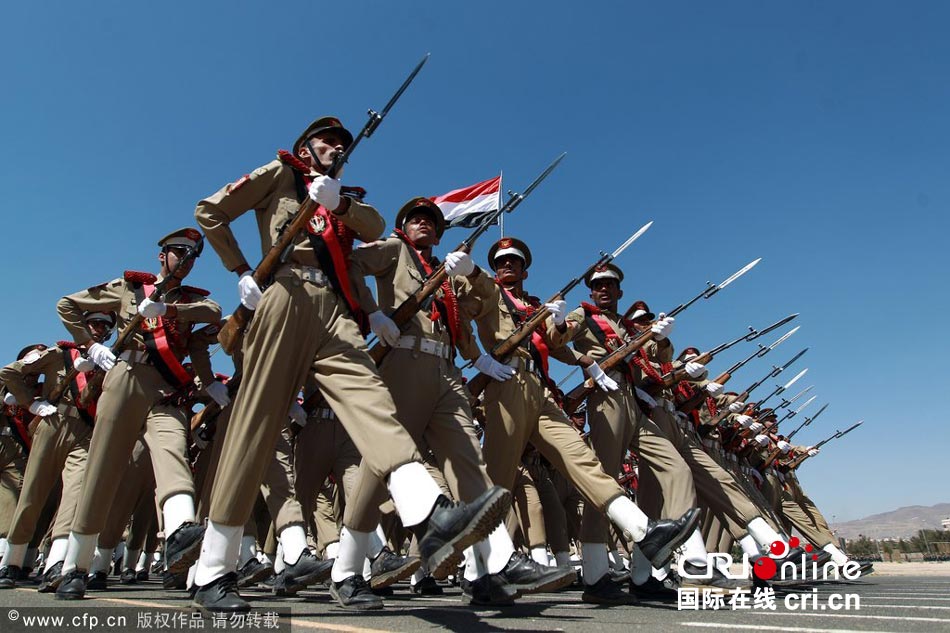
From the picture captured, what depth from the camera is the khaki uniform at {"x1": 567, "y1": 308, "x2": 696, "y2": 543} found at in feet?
19.3

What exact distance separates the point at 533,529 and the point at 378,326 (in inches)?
170

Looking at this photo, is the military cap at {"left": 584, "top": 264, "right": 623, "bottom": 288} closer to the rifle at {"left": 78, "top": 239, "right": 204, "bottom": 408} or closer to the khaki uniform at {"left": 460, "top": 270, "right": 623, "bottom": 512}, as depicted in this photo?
the khaki uniform at {"left": 460, "top": 270, "right": 623, "bottom": 512}

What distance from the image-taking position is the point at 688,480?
5.90m

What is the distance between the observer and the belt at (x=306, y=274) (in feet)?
12.4

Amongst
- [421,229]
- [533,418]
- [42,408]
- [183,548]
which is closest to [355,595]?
[183,548]

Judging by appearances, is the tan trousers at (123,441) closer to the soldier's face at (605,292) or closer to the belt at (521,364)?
the belt at (521,364)

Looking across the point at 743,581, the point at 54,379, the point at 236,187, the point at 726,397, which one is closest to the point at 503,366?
the point at 236,187

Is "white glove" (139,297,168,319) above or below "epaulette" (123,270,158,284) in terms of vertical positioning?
below

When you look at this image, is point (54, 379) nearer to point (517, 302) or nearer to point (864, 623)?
point (517, 302)

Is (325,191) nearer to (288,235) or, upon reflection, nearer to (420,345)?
(288,235)

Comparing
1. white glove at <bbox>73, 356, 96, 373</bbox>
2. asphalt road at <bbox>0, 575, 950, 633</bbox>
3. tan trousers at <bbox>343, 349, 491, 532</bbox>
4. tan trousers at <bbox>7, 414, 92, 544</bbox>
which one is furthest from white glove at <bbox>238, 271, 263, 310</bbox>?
tan trousers at <bbox>7, 414, 92, 544</bbox>

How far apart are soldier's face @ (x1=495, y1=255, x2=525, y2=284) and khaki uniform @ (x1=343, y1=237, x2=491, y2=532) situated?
5.85ft

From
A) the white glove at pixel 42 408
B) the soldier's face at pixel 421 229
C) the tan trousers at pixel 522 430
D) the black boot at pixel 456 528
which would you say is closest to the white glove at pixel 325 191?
the black boot at pixel 456 528

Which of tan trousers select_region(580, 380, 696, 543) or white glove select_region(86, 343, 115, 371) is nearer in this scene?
tan trousers select_region(580, 380, 696, 543)
